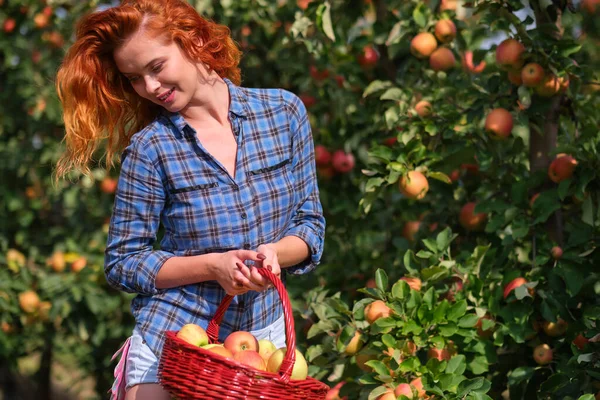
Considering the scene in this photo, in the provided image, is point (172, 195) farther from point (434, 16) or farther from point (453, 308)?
point (434, 16)

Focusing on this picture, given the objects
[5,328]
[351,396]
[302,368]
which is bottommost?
[5,328]

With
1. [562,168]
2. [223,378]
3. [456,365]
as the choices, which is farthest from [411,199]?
[223,378]

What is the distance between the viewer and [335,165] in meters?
3.13

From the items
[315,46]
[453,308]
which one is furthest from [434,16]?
[453,308]

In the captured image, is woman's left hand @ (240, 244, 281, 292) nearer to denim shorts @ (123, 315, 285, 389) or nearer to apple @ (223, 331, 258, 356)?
apple @ (223, 331, 258, 356)

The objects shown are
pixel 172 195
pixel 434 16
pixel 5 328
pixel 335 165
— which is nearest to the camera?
pixel 172 195

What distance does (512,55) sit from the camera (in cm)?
236

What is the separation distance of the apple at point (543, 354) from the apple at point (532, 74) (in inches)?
26.9

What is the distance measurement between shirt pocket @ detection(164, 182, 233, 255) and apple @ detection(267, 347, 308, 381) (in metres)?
0.26

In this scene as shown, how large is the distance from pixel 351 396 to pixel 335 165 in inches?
41.0

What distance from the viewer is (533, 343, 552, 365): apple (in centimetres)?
216

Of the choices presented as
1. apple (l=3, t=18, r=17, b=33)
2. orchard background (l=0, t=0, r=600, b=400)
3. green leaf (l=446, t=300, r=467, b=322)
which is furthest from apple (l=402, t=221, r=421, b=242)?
apple (l=3, t=18, r=17, b=33)

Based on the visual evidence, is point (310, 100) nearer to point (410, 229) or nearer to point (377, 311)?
point (410, 229)

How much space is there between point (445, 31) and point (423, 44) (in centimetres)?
8
